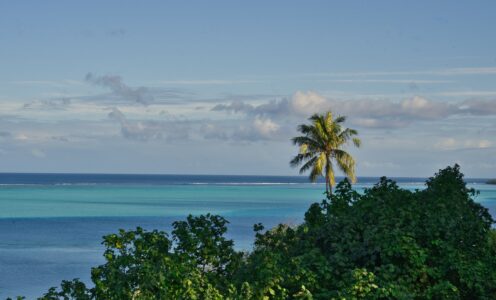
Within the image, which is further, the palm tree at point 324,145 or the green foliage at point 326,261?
the palm tree at point 324,145

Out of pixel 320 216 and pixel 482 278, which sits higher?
pixel 320 216

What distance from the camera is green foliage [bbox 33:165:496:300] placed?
11844 mm

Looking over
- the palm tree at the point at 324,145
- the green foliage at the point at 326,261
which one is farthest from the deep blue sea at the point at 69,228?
the green foliage at the point at 326,261

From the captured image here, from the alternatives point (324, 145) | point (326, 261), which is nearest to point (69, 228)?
point (324, 145)

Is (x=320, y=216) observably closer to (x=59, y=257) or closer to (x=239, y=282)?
(x=239, y=282)

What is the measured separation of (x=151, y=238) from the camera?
13.5 m

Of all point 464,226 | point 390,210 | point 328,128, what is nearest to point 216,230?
point 390,210

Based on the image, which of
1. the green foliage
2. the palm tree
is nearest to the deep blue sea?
the palm tree

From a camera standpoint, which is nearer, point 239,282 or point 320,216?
point 239,282

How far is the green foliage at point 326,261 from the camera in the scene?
1184cm

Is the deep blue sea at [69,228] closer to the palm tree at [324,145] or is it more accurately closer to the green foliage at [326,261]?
the palm tree at [324,145]

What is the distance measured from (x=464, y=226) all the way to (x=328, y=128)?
118ft

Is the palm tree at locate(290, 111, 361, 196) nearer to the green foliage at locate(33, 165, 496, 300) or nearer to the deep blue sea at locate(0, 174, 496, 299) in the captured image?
the deep blue sea at locate(0, 174, 496, 299)

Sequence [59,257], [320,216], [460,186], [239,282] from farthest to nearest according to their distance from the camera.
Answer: [59,257] < [460,186] < [320,216] < [239,282]
